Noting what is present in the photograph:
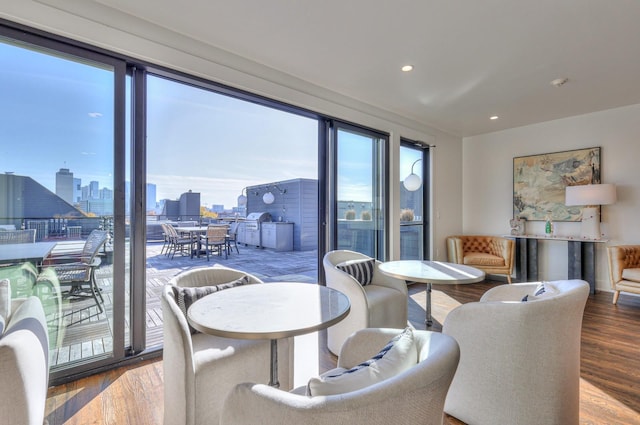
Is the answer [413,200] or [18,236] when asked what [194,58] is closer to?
[18,236]

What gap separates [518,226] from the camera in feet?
17.2

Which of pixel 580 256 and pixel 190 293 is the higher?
pixel 190 293

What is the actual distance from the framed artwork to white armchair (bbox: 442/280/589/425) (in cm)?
400

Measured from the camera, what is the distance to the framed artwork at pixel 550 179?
15.3 ft

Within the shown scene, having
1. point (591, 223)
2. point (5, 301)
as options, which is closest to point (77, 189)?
point (5, 301)

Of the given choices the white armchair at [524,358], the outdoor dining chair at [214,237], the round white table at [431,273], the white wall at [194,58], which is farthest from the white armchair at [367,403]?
the outdoor dining chair at [214,237]

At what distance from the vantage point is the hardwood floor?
5.86ft

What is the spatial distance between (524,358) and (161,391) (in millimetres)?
2122

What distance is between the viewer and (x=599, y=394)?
2.02 meters

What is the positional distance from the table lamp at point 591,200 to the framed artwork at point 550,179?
283mm

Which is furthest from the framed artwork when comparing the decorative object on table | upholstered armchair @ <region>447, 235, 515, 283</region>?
upholstered armchair @ <region>447, 235, 515, 283</region>

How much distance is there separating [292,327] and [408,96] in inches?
139

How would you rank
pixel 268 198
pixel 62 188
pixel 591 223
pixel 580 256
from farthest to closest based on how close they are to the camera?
pixel 268 198, pixel 580 256, pixel 591 223, pixel 62 188

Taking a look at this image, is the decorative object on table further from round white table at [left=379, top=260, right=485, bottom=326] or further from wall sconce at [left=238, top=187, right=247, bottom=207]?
wall sconce at [left=238, top=187, right=247, bottom=207]
